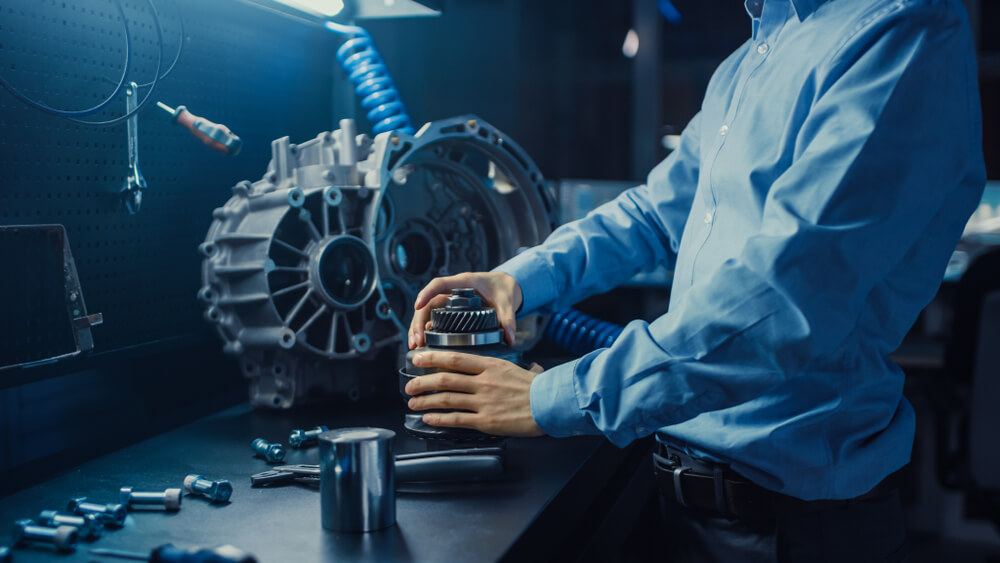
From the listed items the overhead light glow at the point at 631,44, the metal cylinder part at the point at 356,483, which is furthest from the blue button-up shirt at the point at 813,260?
the overhead light glow at the point at 631,44

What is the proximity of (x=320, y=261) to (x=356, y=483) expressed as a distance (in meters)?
0.60

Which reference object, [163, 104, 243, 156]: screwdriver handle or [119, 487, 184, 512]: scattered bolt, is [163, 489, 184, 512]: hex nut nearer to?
[119, 487, 184, 512]: scattered bolt

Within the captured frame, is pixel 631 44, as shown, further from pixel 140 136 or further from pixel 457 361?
pixel 457 361

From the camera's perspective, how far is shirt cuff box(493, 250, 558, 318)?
1.39 metres

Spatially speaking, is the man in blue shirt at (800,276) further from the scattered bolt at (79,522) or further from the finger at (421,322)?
the scattered bolt at (79,522)

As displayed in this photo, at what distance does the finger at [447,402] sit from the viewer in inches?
42.4

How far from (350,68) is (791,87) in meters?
0.97

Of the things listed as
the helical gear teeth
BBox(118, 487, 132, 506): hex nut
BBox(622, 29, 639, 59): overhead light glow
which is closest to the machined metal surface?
the helical gear teeth

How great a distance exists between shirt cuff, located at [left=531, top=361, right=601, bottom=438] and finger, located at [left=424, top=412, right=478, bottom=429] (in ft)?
0.29

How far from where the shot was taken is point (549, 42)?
2586 mm

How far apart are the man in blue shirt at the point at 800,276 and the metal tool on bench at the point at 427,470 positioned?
5 cm

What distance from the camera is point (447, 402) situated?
3.59 feet

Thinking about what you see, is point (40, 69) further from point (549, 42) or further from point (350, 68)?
point (549, 42)

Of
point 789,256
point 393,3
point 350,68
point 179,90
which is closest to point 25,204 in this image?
point 179,90
